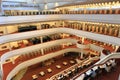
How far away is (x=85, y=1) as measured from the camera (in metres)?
15.9

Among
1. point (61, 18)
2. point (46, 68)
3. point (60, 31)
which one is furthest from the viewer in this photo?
point (61, 18)

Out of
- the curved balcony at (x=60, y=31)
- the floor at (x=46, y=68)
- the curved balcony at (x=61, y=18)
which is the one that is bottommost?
the floor at (x=46, y=68)

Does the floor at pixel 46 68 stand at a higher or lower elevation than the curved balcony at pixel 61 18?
lower

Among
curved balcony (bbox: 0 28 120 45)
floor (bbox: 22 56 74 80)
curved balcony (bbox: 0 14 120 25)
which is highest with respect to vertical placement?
curved balcony (bbox: 0 14 120 25)

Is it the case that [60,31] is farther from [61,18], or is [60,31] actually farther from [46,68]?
[46,68]

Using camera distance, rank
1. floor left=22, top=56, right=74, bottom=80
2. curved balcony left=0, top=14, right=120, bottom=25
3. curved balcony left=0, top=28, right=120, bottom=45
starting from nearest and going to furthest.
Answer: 1. curved balcony left=0, top=14, right=120, bottom=25
2. curved balcony left=0, top=28, right=120, bottom=45
3. floor left=22, top=56, right=74, bottom=80

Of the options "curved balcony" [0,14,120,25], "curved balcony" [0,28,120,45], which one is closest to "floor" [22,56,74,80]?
"curved balcony" [0,28,120,45]

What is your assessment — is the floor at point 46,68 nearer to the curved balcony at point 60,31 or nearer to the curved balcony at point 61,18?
the curved balcony at point 60,31

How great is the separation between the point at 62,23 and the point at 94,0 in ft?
34.1

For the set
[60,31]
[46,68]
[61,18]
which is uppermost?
[61,18]

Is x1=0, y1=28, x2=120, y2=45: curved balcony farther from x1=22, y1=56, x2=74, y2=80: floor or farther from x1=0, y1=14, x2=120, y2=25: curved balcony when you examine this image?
x1=22, y1=56, x2=74, y2=80: floor

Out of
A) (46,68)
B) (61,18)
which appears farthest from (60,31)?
(46,68)

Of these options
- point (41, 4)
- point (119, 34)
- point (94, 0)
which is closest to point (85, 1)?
point (94, 0)

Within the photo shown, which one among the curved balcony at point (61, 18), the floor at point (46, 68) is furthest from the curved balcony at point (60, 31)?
the floor at point (46, 68)
